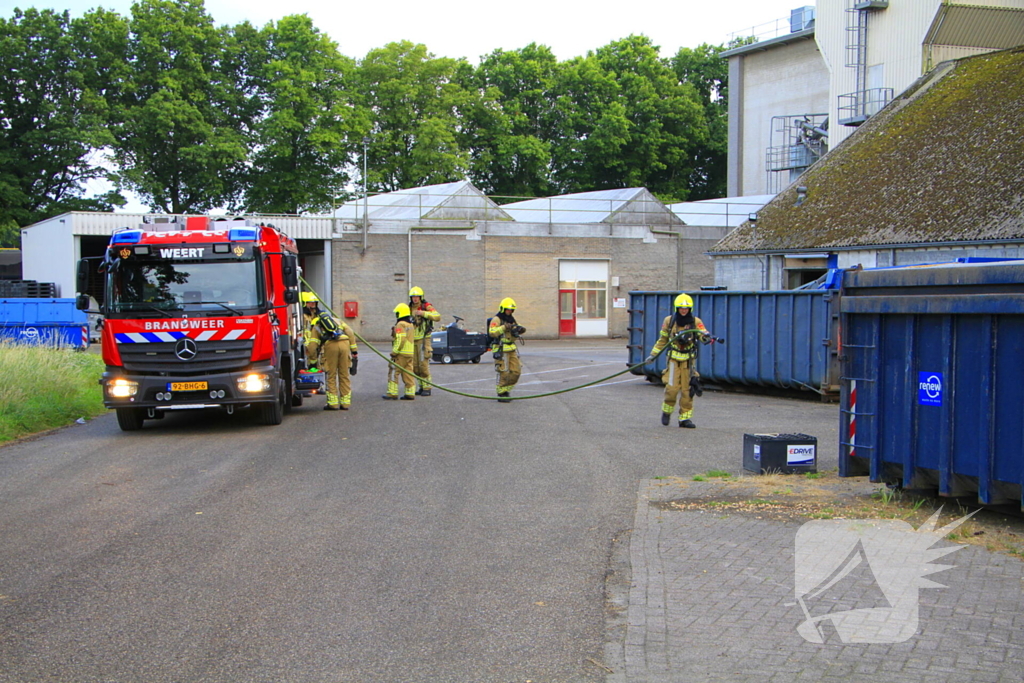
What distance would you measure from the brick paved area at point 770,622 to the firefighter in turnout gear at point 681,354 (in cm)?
615

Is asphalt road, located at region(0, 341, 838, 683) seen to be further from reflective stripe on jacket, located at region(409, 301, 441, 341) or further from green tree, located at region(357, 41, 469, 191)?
green tree, located at region(357, 41, 469, 191)

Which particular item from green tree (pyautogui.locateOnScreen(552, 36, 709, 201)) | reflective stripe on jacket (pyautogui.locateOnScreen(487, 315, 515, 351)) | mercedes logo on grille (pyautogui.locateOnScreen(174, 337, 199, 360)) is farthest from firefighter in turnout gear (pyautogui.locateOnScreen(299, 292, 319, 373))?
green tree (pyautogui.locateOnScreen(552, 36, 709, 201))

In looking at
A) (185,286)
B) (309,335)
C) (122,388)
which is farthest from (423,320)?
(122,388)

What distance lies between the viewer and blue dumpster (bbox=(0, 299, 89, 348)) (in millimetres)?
27688

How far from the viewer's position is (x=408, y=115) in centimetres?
4897

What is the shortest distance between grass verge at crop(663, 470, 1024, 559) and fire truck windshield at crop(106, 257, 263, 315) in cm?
655

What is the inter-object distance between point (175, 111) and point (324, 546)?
136ft

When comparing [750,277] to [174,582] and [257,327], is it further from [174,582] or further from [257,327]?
[174,582]

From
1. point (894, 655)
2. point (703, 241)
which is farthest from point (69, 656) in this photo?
point (703, 241)

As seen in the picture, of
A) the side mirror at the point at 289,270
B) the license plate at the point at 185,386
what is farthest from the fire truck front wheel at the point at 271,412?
the side mirror at the point at 289,270

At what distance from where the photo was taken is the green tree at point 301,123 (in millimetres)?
45938

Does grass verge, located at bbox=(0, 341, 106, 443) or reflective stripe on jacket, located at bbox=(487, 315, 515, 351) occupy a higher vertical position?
reflective stripe on jacket, located at bbox=(487, 315, 515, 351)

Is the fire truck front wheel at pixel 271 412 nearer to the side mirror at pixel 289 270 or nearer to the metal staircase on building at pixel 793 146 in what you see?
the side mirror at pixel 289 270

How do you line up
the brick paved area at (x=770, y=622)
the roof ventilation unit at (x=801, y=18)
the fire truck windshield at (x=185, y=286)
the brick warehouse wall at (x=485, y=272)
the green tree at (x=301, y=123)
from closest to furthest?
the brick paved area at (x=770, y=622) < the fire truck windshield at (x=185, y=286) < the brick warehouse wall at (x=485, y=272) < the green tree at (x=301, y=123) < the roof ventilation unit at (x=801, y=18)
